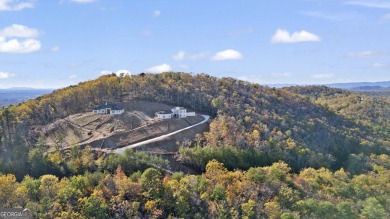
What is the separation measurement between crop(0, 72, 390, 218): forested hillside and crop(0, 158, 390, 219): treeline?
0.51 ft

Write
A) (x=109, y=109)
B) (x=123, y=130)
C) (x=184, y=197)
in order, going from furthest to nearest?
1. (x=109, y=109)
2. (x=123, y=130)
3. (x=184, y=197)

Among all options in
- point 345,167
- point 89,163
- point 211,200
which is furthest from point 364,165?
point 89,163

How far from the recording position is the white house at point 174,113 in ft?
303

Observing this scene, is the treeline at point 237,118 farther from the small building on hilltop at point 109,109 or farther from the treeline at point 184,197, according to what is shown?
the treeline at point 184,197

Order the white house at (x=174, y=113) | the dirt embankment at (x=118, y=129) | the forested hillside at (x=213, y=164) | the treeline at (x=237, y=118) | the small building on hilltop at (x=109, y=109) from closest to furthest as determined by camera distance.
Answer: the forested hillside at (x=213, y=164) < the dirt embankment at (x=118, y=129) < the treeline at (x=237, y=118) < the small building on hilltop at (x=109, y=109) < the white house at (x=174, y=113)

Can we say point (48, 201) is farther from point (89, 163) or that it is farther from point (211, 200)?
point (211, 200)

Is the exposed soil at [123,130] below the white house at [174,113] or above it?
below

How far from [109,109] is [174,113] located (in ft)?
48.1

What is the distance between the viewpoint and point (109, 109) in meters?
92.6

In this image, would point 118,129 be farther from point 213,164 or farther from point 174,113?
point 213,164

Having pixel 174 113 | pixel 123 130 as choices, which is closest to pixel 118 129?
pixel 123 130

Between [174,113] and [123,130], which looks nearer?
[123,130]

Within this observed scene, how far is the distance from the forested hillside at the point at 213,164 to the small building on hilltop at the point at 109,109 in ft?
15.9

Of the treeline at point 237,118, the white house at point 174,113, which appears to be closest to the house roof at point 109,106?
the treeline at point 237,118
